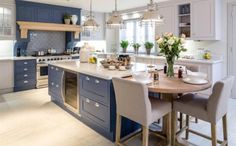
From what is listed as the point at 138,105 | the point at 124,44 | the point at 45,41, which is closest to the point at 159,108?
the point at 138,105

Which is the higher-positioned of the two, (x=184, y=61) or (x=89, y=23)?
(x=89, y=23)

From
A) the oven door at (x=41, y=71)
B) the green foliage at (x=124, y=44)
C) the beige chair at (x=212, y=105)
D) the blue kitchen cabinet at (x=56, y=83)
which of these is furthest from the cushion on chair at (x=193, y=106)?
the green foliage at (x=124, y=44)

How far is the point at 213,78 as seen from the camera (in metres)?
4.54

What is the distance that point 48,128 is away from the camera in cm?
322

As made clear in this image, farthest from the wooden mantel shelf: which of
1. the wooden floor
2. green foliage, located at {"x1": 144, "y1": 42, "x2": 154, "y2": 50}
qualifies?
green foliage, located at {"x1": 144, "y1": 42, "x2": 154, "y2": 50}

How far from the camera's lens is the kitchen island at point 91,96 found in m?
2.77

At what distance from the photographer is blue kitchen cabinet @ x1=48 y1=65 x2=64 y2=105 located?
397 cm

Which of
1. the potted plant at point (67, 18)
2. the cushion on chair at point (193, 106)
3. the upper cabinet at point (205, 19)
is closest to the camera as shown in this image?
the cushion on chair at point (193, 106)

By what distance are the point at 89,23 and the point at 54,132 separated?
6.82ft

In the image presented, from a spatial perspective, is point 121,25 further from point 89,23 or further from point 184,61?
point 184,61

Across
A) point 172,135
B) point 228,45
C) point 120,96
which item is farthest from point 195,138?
point 228,45

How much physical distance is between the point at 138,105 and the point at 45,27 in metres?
4.87

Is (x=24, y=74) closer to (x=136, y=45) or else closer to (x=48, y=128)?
(x=48, y=128)

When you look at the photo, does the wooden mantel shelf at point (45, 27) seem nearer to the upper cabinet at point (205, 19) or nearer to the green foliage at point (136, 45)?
the green foliage at point (136, 45)
